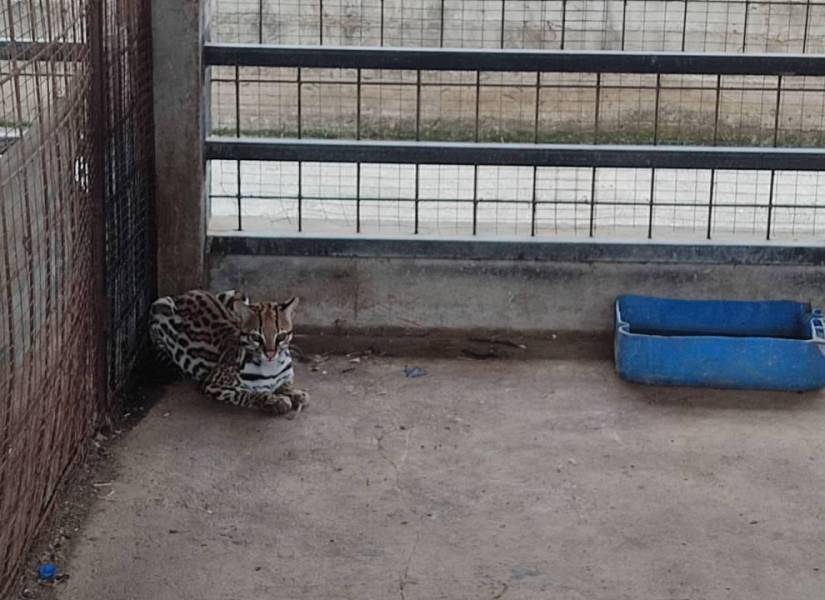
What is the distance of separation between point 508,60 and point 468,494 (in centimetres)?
266

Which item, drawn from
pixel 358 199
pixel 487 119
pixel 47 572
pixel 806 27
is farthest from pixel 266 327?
pixel 806 27

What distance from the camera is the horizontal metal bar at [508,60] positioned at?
7.62 m

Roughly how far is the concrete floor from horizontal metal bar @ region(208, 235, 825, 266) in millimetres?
645

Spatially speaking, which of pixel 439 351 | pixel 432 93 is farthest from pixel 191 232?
pixel 432 93

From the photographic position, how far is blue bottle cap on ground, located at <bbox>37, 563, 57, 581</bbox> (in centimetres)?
524

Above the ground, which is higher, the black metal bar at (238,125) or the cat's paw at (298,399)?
the black metal bar at (238,125)

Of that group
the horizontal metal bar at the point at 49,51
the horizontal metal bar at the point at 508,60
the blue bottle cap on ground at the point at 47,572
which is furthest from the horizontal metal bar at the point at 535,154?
the blue bottle cap on ground at the point at 47,572

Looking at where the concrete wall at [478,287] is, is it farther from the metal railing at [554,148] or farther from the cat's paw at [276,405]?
the cat's paw at [276,405]

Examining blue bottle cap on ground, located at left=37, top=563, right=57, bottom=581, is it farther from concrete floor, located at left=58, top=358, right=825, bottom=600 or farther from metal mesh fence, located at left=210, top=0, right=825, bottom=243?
metal mesh fence, located at left=210, top=0, right=825, bottom=243

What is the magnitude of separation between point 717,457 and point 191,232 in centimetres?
Result: 308

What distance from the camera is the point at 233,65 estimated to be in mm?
7652

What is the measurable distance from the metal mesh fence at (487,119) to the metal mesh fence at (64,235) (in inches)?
45.8

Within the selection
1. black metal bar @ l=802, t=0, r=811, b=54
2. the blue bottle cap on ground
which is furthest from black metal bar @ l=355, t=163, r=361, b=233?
the blue bottle cap on ground

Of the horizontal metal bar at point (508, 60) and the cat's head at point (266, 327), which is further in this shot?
the horizontal metal bar at point (508, 60)
